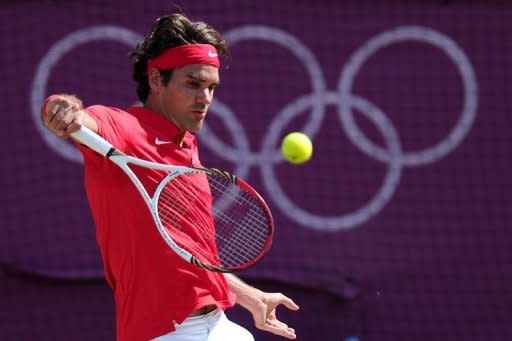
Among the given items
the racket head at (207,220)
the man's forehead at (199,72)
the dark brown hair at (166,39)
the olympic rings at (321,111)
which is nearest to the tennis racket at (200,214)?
the racket head at (207,220)

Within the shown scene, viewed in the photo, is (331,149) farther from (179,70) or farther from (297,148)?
(179,70)

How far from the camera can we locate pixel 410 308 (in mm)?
7145

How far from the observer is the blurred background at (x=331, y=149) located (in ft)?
23.4

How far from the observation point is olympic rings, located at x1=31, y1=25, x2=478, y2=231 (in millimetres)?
7203

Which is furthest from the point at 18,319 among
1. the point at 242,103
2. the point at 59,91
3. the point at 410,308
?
the point at 410,308

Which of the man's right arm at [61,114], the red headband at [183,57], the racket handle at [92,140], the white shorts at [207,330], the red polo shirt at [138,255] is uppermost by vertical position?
the red headband at [183,57]

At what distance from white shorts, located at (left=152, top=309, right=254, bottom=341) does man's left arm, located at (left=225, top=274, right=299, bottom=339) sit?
0.14 m

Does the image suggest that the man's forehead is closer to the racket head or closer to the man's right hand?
the racket head

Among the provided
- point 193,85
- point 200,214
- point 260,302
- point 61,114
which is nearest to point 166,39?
point 193,85

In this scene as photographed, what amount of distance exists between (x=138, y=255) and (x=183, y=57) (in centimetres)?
83

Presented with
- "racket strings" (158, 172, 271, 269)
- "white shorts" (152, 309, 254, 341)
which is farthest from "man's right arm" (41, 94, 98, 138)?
"white shorts" (152, 309, 254, 341)

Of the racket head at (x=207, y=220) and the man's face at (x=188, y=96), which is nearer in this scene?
the racket head at (x=207, y=220)

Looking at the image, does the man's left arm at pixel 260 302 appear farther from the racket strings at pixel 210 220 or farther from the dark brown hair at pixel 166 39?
the dark brown hair at pixel 166 39

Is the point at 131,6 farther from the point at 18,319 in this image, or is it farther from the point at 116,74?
the point at 18,319
